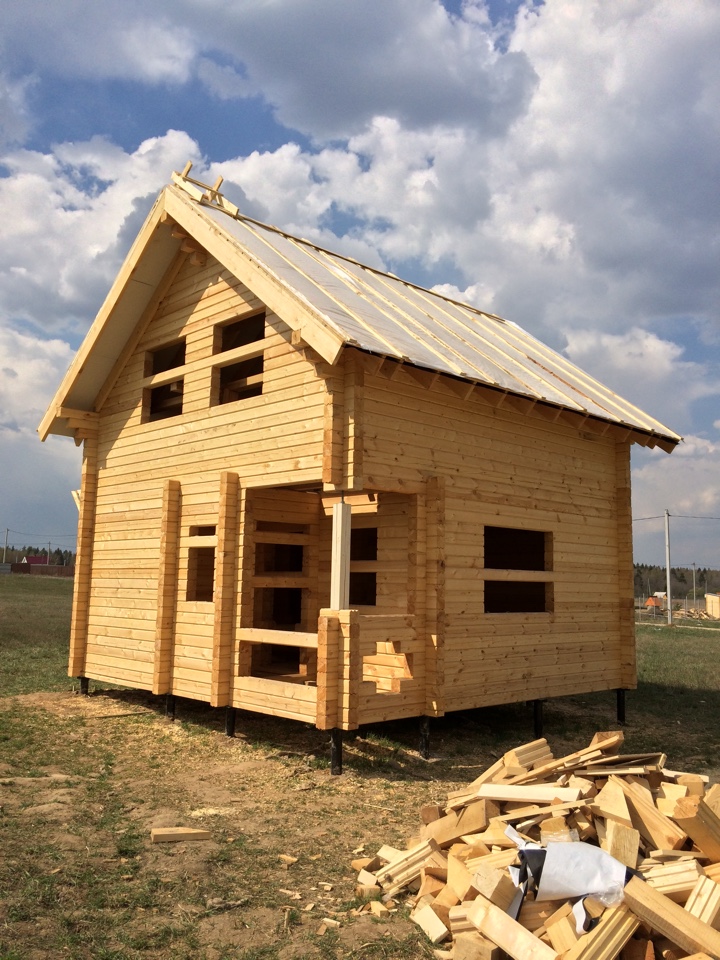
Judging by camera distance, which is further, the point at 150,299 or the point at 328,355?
the point at 150,299

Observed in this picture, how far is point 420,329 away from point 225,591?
4849 millimetres

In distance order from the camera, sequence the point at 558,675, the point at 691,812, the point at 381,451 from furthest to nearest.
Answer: the point at 558,675 < the point at 381,451 < the point at 691,812

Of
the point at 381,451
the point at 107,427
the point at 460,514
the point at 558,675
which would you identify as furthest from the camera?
the point at 107,427

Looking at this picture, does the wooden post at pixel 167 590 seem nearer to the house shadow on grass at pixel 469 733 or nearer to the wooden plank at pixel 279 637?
the house shadow on grass at pixel 469 733

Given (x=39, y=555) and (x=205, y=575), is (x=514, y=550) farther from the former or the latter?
(x=39, y=555)

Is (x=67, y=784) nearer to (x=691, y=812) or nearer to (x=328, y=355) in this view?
(x=328, y=355)

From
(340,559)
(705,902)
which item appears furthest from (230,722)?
(705,902)

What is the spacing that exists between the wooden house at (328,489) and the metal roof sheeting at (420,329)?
72mm

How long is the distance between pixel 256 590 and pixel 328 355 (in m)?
5.94

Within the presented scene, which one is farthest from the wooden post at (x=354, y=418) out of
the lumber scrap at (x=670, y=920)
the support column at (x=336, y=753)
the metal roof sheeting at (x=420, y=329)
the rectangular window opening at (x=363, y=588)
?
the lumber scrap at (x=670, y=920)

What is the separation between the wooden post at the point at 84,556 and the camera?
1484 centimetres

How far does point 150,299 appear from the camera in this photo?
45.4ft

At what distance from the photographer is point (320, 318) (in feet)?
31.0

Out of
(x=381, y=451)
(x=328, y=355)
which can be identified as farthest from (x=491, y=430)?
(x=328, y=355)
